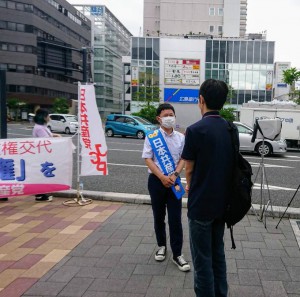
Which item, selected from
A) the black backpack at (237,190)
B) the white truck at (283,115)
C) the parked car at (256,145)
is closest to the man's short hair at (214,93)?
the black backpack at (237,190)

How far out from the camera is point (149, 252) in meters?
3.98

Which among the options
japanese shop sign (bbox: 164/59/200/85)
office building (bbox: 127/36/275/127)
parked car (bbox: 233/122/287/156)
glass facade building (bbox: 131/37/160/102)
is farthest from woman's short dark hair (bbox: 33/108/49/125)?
japanese shop sign (bbox: 164/59/200/85)

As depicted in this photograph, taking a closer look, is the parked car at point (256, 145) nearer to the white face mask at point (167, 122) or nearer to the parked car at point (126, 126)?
the parked car at point (126, 126)

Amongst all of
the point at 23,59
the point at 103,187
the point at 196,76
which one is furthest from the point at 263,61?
the point at 103,187

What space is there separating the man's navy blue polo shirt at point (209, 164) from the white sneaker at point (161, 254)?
138 centimetres

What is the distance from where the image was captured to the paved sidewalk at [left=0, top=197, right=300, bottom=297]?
123 inches

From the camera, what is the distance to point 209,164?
2426mm

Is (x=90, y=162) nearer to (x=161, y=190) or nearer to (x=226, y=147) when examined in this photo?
(x=161, y=190)

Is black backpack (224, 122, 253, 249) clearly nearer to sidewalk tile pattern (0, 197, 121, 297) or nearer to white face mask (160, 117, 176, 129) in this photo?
white face mask (160, 117, 176, 129)

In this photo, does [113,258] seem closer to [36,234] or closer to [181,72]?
[36,234]

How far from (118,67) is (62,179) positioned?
91106 millimetres

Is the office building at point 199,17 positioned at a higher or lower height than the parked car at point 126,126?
higher

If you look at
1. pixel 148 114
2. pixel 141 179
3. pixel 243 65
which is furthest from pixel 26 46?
pixel 141 179

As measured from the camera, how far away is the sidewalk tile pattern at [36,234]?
343 centimetres
